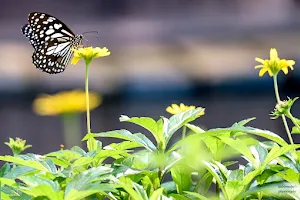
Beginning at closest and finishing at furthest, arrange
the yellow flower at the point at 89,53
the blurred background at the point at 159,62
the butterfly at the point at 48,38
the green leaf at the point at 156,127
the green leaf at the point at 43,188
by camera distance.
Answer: the green leaf at the point at 43,188 < the green leaf at the point at 156,127 < the yellow flower at the point at 89,53 < the butterfly at the point at 48,38 < the blurred background at the point at 159,62

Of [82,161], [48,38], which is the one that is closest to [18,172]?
[82,161]

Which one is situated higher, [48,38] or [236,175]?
[48,38]

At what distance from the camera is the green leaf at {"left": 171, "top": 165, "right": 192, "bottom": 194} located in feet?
1.91

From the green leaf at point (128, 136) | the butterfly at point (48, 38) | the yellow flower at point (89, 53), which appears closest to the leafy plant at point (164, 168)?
the green leaf at point (128, 136)

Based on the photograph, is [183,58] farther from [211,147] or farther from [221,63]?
[211,147]

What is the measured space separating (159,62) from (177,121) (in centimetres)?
322

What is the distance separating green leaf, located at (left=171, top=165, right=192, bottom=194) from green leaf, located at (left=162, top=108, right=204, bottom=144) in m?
0.04

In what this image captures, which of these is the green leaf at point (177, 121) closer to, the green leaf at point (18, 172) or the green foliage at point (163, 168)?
the green foliage at point (163, 168)

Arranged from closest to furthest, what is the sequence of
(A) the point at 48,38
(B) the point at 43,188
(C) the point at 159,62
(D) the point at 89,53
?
(B) the point at 43,188 → (D) the point at 89,53 → (A) the point at 48,38 → (C) the point at 159,62

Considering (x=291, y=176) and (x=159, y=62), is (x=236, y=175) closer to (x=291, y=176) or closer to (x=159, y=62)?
(x=291, y=176)

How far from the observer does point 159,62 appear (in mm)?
3785

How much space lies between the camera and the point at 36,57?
1.14 meters

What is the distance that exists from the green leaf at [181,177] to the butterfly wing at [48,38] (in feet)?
2.02

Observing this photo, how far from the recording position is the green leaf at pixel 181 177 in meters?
0.58
